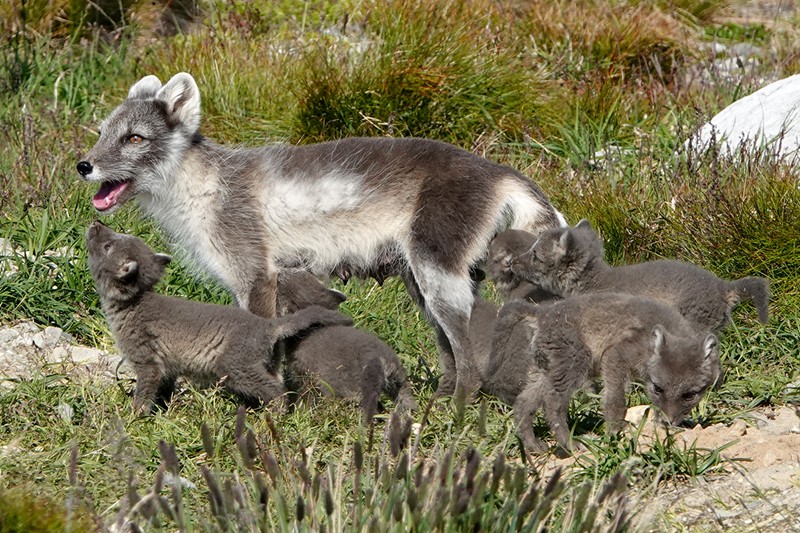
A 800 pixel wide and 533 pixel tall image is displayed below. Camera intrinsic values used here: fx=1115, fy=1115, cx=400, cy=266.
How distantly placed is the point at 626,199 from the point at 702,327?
5.86 ft

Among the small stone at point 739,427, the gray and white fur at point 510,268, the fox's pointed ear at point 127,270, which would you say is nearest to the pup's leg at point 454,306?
the gray and white fur at point 510,268

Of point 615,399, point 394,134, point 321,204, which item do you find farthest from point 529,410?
point 394,134

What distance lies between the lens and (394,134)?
938cm

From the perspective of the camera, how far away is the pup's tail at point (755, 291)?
20.3 ft

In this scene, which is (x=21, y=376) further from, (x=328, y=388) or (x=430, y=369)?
(x=430, y=369)

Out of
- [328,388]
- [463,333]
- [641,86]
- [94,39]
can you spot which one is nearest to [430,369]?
[463,333]

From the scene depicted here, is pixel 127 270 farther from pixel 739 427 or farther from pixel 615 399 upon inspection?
pixel 739 427

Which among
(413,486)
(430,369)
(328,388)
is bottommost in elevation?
(430,369)

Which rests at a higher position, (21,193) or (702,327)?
(702,327)

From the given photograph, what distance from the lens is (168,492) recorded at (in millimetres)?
5059

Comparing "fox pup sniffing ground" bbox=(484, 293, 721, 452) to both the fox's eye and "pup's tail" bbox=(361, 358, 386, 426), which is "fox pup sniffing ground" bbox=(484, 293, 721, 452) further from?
"pup's tail" bbox=(361, 358, 386, 426)

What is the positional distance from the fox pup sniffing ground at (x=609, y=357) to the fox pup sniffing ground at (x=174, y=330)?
125 cm

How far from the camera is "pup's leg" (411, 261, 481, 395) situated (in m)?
6.43

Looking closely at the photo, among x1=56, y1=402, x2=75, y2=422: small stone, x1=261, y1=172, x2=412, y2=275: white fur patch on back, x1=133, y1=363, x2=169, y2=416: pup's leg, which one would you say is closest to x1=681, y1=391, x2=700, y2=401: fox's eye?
x1=261, y1=172, x2=412, y2=275: white fur patch on back
